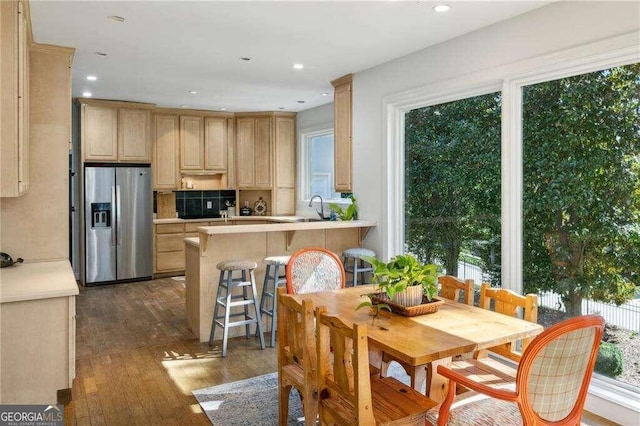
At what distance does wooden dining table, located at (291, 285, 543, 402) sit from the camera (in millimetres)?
1993

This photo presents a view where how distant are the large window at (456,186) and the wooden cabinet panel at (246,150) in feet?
12.1

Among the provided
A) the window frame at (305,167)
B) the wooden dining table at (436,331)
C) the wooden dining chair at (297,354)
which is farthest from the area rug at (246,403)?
the window frame at (305,167)

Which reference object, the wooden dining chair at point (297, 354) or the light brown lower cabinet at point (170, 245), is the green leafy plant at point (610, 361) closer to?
the wooden dining chair at point (297, 354)

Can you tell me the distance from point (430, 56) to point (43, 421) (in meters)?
3.78

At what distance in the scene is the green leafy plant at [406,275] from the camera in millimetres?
2490

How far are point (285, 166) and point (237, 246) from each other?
11.1 ft

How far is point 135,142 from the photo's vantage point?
6961 mm

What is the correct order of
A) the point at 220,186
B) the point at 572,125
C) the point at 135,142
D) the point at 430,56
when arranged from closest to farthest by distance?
the point at 572,125 → the point at 430,56 → the point at 135,142 → the point at 220,186

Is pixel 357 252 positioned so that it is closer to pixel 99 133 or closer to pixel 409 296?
pixel 409 296

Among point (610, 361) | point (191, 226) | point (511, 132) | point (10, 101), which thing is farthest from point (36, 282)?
point (191, 226)

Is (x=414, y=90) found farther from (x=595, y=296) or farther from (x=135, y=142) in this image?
(x=135, y=142)

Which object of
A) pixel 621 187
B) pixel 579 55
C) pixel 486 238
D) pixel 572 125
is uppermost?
pixel 579 55

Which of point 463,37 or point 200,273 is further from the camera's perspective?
point 200,273

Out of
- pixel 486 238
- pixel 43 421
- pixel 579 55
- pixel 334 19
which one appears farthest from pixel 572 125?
pixel 43 421
